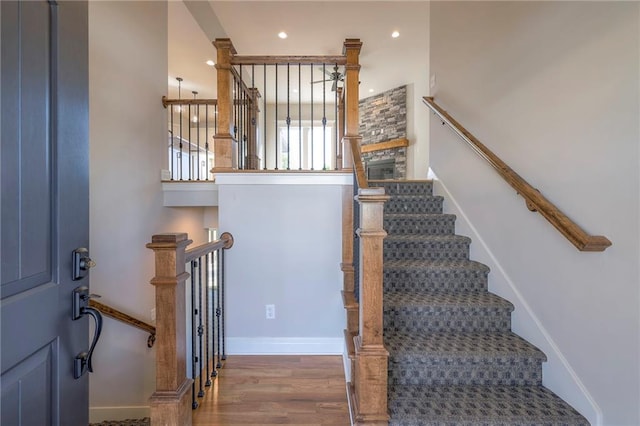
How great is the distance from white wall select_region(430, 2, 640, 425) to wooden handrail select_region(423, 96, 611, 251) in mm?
60

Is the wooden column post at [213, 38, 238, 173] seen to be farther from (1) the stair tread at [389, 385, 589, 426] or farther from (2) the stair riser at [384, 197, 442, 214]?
(1) the stair tread at [389, 385, 589, 426]

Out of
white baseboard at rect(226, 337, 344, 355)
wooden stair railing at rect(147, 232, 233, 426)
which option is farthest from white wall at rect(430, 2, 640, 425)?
wooden stair railing at rect(147, 232, 233, 426)

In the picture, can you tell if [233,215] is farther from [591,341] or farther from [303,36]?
[303,36]

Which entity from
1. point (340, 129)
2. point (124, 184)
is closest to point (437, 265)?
point (340, 129)

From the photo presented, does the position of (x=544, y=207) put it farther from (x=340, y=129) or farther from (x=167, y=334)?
(x=167, y=334)

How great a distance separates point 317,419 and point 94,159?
2.59 meters

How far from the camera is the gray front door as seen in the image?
662mm

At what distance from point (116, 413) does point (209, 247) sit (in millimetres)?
2125

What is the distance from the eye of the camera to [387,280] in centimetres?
227

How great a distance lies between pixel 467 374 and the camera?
1704 mm

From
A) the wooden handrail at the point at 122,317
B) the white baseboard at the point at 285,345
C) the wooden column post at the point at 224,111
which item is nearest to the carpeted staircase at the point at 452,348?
the white baseboard at the point at 285,345

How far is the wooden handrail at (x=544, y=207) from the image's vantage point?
4.53 feet

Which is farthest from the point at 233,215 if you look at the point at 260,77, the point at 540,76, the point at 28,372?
the point at 260,77

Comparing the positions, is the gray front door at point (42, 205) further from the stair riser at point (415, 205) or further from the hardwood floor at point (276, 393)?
the stair riser at point (415, 205)
